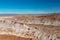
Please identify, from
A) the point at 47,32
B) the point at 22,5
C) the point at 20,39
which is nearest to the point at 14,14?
the point at 22,5

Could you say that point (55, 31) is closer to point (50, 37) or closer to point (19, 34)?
point (50, 37)

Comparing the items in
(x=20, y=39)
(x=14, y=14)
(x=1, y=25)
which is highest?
(x=14, y=14)

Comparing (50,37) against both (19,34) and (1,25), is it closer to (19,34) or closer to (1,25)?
(19,34)

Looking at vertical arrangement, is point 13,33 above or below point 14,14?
below

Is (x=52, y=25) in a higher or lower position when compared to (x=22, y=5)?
lower

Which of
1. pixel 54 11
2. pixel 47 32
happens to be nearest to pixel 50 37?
pixel 47 32

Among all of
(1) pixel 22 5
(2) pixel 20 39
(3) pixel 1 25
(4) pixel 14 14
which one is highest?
(1) pixel 22 5
